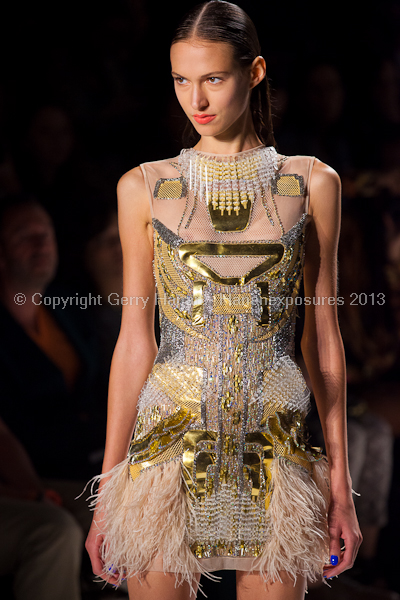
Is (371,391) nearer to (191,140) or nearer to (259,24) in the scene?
(259,24)

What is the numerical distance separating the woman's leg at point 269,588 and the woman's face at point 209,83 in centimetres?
88

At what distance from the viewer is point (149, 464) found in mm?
1263

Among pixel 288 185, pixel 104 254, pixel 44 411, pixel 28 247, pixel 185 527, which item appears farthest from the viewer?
pixel 104 254

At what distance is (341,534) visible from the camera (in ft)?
4.33

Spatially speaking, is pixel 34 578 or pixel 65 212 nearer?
pixel 34 578

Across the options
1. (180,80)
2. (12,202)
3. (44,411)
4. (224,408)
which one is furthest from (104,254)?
(224,408)

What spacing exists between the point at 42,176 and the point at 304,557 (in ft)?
7.75

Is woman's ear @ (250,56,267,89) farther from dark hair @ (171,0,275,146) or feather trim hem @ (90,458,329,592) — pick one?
feather trim hem @ (90,458,329,592)

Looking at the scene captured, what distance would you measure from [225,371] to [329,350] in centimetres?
25

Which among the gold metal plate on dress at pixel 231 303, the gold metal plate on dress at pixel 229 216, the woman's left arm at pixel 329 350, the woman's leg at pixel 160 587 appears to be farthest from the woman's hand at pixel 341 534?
the gold metal plate on dress at pixel 229 216

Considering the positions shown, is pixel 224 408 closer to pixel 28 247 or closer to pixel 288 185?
pixel 288 185

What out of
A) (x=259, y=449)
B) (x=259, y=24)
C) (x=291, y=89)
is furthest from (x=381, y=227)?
(x=259, y=449)

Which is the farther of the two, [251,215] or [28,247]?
[28,247]

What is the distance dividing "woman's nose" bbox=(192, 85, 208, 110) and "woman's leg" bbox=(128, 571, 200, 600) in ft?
2.97
